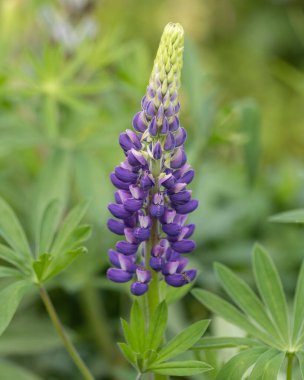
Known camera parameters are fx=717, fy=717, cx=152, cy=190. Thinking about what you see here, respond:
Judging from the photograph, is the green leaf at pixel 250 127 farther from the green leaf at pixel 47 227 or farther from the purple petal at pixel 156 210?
the purple petal at pixel 156 210

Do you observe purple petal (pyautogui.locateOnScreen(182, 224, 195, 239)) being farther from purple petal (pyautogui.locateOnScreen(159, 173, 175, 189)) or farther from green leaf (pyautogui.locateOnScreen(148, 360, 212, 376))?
green leaf (pyautogui.locateOnScreen(148, 360, 212, 376))

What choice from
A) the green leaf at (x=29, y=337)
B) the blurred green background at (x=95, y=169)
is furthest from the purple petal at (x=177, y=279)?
the green leaf at (x=29, y=337)

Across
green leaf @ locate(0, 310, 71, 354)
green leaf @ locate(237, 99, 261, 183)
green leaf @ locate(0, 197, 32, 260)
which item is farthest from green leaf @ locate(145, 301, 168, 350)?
green leaf @ locate(237, 99, 261, 183)

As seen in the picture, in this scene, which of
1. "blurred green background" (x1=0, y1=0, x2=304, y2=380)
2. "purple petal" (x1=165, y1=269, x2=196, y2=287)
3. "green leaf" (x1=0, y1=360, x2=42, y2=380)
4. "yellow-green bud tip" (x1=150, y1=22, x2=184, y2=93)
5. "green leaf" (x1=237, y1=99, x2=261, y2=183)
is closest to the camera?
"yellow-green bud tip" (x1=150, y1=22, x2=184, y2=93)

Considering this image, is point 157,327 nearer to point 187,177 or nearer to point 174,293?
point 174,293

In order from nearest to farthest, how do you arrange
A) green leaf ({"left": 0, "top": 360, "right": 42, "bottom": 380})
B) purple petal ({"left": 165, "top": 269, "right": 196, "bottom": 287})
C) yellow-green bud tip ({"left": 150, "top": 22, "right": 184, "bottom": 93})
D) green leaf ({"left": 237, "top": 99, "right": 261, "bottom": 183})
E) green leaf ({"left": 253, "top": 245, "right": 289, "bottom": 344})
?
yellow-green bud tip ({"left": 150, "top": 22, "right": 184, "bottom": 93}) → purple petal ({"left": 165, "top": 269, "right": 196, "bottom": 287}) → green leaf ({"left": 253, "top": 245, "right": 289, "bottom": 344}) → green leaf ({"left": 0, "top": 360, "right": 42, "bottom": 380}) → green leaf ({"left": 237, "top": 99, "right": 261, "bottom": 183})

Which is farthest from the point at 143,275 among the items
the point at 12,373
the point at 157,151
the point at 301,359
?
the point at 12,373

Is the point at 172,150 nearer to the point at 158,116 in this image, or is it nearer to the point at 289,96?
the point at 158,116
